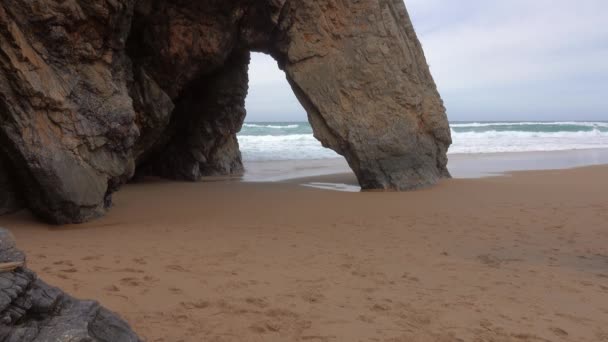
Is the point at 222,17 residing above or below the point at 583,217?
above

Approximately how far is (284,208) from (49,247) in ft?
12.1

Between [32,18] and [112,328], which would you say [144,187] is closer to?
[32,18]

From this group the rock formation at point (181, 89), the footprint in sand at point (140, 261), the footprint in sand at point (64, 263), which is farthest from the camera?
the rock formation at point (181, 89)

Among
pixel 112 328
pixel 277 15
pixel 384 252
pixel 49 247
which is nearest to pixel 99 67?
pixel 49 247

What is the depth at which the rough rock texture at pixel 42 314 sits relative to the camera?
7.27 feet

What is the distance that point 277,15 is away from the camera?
969 centimetres

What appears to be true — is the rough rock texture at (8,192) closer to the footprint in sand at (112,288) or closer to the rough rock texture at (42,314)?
the footprint in sand at (112,288)

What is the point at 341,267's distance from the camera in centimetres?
481

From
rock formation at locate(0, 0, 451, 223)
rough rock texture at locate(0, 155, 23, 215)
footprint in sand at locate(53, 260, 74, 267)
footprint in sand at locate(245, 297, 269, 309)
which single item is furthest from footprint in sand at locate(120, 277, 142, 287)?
rough rock texture at locate(0, 155, 23, 215)

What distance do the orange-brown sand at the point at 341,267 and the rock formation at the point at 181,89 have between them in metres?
0.90

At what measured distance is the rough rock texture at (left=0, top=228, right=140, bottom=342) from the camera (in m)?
2.22

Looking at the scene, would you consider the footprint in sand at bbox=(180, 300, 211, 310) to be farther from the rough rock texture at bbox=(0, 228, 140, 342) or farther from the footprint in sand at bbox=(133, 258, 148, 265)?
the footprint in sand at bbox=(133, 258, 148, 265)

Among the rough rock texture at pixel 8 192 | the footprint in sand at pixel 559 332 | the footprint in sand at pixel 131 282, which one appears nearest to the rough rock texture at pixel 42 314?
the footprint in sand at pixel 131 282

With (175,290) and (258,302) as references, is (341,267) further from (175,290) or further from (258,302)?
(175,290)
